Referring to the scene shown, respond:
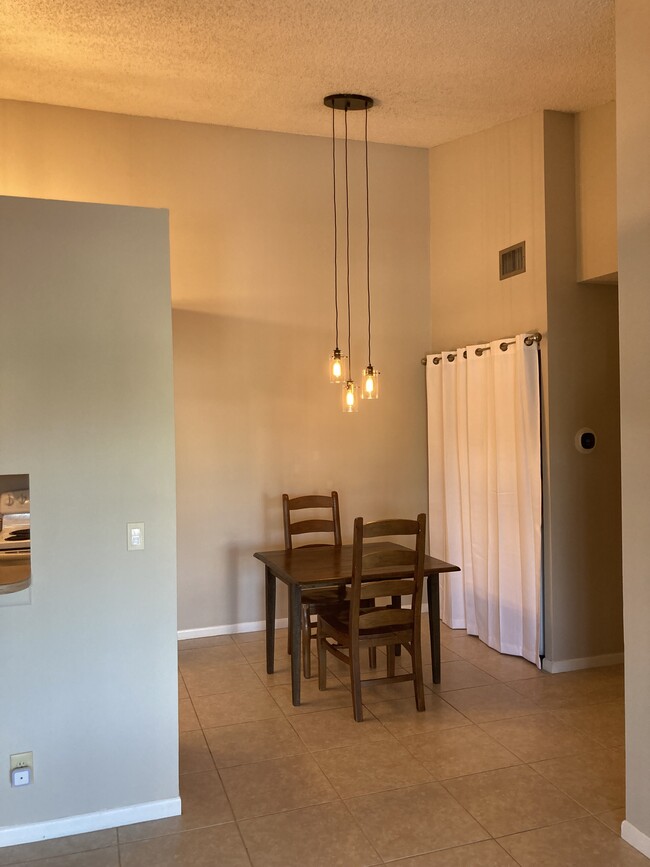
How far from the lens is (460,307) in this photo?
16.4ft

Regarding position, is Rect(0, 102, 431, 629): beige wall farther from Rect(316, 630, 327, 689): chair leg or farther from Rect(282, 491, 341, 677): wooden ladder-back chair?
Rect(316, 630, 327, 689): chair leg

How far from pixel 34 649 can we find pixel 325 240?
3506mm

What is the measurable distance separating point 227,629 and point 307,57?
3607mm

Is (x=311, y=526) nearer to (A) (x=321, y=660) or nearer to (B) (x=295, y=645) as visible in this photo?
(A) (x=321, y=660)

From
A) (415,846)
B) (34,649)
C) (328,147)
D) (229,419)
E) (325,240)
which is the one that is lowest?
(415,846)

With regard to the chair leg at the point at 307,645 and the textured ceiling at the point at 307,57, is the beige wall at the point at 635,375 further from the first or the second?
the chair leg at the point at 307,645

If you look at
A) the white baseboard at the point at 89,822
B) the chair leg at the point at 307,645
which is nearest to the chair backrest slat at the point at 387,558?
the chair leg at the point at 307,645

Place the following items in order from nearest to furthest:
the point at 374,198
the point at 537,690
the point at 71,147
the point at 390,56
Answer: the point at 390,56, the point at 537,690, the point at 71,147, the point at 374,198

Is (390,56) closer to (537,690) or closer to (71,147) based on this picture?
(71,147)

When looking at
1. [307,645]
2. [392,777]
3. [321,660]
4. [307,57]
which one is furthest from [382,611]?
[307,57]

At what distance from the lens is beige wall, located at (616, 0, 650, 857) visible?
97.5 inches

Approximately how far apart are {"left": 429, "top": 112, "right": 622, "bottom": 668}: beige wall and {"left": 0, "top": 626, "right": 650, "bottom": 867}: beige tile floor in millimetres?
410

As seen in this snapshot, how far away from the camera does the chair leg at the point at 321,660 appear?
388 centimetres

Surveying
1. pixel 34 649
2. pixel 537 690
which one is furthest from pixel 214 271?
pixel 537 690
